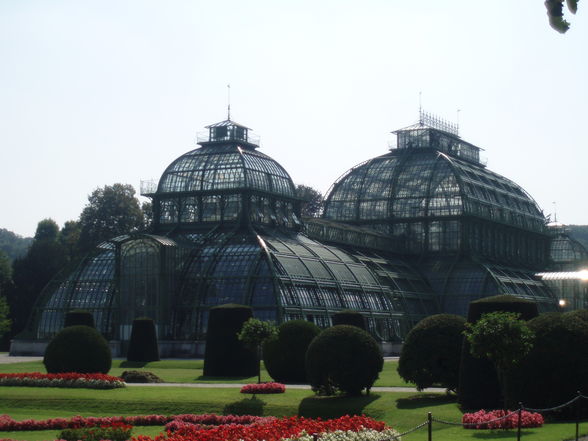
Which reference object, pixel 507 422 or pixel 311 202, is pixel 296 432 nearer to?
pixel 507 422

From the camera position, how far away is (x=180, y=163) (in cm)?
8300

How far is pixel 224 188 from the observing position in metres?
78.6

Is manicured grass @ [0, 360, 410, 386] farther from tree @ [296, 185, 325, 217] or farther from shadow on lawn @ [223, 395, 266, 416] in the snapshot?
tree @ [296, 185, 325, 217]

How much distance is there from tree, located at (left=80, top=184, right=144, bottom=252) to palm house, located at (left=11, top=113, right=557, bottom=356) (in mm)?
24995

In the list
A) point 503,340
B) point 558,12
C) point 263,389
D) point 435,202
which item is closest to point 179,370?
point 263,389

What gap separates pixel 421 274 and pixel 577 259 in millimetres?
31336

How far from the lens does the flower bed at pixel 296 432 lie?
79.7 feet

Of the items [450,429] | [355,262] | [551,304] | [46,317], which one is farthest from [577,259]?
[450,429]

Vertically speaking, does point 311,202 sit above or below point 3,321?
above

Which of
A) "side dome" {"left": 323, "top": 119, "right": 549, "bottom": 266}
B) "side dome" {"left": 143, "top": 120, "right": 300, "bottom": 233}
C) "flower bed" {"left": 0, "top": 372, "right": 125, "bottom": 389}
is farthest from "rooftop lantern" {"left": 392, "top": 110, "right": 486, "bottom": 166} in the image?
"flower bed" {"left": 0, "top": 372, "right": 125, "bottom": 389}

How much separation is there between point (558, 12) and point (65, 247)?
10425 cm

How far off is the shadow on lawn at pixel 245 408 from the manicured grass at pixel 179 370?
9835mm

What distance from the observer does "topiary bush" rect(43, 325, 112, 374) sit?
46.2 meters

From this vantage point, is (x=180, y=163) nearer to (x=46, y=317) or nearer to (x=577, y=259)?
(x=46, y=317)
